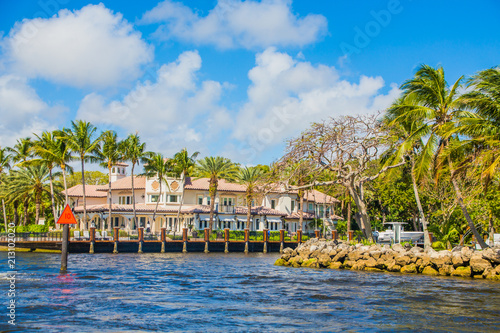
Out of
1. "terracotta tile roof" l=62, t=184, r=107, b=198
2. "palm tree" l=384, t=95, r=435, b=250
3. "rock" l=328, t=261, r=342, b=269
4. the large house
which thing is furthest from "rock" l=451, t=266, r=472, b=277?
"terracotta tile roof" l=62, t=184, r=107, b=198

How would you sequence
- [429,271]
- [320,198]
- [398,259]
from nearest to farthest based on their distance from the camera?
1. [429,271]
2. [398,259]
3. [320,198]

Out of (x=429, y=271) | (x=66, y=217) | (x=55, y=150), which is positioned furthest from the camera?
(x=55, y=150)

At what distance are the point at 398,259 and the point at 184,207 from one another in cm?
4422

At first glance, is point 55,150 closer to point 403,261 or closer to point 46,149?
point 46,149

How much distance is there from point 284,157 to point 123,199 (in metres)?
41.8

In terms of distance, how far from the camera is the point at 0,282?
22922 mm

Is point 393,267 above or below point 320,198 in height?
below

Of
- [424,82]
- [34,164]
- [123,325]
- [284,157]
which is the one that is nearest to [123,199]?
[34,164]

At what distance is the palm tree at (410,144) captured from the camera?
2831cm

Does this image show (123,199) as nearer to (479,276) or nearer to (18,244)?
(18,244)

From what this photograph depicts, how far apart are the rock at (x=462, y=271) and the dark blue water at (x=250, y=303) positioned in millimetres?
1491

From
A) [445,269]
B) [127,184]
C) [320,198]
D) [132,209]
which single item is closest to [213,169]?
Result: [132,209]

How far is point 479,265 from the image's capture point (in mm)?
27297

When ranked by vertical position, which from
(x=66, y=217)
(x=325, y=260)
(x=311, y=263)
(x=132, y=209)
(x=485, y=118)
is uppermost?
(x=485, y=118)
